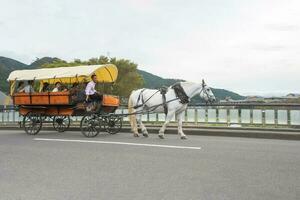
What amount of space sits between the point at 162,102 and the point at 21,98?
5774 mm

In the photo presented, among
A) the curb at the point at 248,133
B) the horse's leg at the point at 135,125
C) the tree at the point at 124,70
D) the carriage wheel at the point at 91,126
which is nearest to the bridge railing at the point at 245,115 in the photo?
the curb at the point at 248,133

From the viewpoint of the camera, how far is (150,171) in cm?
882

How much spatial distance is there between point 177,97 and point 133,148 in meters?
4.05

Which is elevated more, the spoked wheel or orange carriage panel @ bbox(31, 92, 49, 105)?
orange carriage panel @ bbox(31, 92, 49, 105)

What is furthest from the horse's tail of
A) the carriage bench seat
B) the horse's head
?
the horse's head

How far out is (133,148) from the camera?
12.3 metres

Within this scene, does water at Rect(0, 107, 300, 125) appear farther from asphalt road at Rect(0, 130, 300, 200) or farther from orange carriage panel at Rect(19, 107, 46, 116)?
asphalt road at Rect(0, 130, 300, 200)

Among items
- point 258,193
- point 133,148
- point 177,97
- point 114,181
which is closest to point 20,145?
point 133,148

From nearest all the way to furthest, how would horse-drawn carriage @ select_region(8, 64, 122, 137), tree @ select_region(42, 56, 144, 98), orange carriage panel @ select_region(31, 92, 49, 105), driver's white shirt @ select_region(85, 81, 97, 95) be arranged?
1. driver's white shirt @ select_region(85, 81, 97, 95)
2. horse-drawn carriage @ select_region(8, 64, 122, 137)
3. orange carriage panel @ select_region(31, 92, 49, 105)
4. tree @ select_region(42, 56, 144, 98)

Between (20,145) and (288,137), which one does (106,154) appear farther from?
(288,137)

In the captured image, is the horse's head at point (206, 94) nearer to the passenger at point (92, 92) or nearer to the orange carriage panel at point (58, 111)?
the passenger at point (92, 92)

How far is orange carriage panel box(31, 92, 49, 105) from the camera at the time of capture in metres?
17.4

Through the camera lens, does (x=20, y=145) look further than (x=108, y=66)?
No

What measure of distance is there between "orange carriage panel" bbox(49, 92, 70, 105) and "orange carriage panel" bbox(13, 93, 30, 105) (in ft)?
4.08
